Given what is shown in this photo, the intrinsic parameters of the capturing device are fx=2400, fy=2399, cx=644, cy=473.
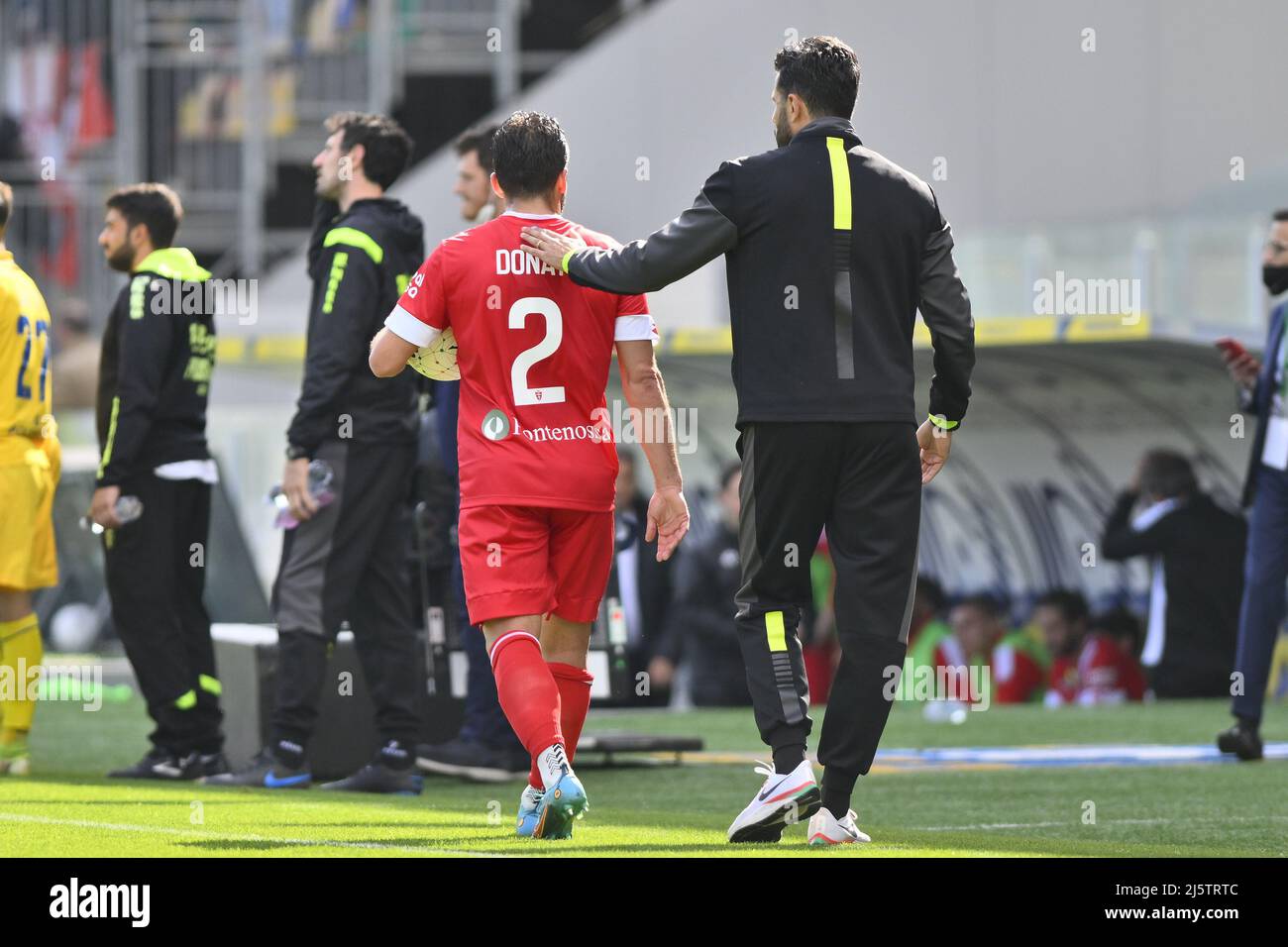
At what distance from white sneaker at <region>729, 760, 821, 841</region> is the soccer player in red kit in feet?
1.89

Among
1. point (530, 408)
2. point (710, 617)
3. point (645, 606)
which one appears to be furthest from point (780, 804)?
point (645, 606)

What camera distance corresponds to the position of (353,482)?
8.30 metres

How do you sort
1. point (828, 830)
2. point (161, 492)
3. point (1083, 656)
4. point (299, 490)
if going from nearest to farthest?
point (828, 830) < point (299, 490) < point (161, 492) < point (1083, 656)

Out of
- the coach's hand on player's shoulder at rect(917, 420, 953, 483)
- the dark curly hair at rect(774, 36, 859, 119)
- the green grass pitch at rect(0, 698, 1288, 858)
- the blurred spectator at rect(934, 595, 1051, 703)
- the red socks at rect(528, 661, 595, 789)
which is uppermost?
the dark curly hair at rect(774, 36, 859, 119)

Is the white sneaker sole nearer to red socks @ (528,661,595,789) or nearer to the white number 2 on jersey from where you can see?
red socks @ (528,661,595,789)

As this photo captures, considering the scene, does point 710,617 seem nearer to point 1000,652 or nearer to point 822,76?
point 1000,652

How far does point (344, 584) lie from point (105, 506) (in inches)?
45.0

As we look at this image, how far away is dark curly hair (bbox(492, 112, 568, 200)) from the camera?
6.38 m

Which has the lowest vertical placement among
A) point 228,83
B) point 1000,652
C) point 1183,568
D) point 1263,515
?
point 1000,652

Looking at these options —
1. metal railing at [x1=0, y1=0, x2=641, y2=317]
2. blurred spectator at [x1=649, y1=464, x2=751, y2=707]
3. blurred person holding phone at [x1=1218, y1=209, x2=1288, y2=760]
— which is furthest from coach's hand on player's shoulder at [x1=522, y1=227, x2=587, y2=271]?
metal railing at [x1=0, y1=0, x2=641, y2=317]

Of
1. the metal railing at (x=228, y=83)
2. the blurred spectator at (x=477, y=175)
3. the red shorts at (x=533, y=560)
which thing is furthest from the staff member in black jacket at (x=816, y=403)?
the metal railing at (x=228, y=83)

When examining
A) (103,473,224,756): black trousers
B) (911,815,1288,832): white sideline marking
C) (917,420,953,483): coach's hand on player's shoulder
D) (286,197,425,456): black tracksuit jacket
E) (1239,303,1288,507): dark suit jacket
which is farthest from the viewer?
(1239,303,1288,507): dark suit jacket
